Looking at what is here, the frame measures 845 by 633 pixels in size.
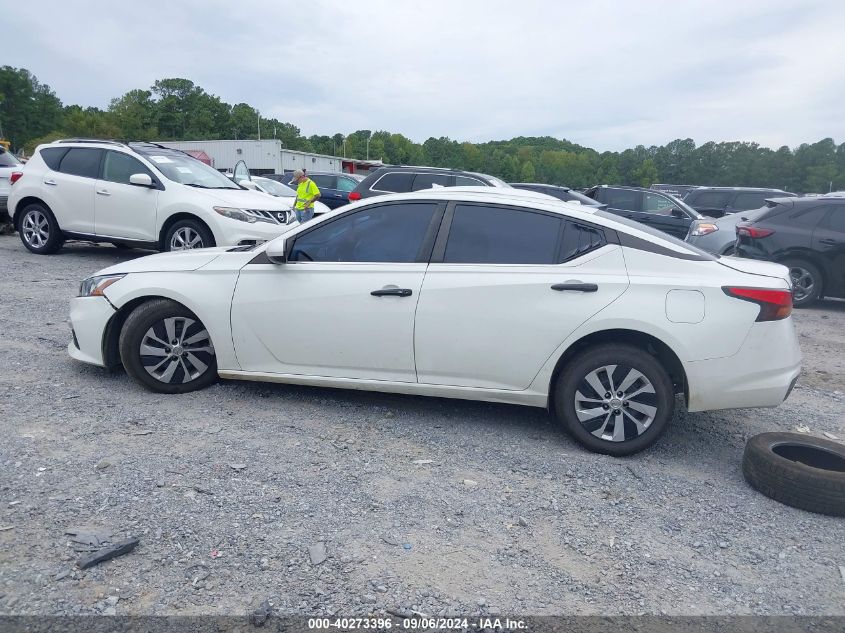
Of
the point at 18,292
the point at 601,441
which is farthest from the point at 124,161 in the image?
the point at 601,441

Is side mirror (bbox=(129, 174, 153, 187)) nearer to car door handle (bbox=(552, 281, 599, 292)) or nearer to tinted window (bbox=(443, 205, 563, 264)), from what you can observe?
tinted window (bbox=(443, 205, 563, 264))

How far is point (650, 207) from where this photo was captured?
1494 cm

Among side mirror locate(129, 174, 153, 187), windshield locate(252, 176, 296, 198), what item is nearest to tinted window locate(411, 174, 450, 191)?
side mirror locate(129, 174, 153, 187)

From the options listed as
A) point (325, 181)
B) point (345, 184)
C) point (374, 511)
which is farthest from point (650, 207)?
point (374, 511)

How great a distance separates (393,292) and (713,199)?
51.0 ft

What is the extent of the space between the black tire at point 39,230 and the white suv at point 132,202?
16mm

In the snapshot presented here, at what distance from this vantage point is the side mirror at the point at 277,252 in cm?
459

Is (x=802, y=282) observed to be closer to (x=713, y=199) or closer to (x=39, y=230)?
(x=713, y=199)

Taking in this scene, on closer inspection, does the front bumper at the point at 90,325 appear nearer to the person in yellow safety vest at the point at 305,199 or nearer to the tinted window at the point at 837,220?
the person in yellow safety vest at the point at 305,199

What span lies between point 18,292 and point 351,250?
5713mm

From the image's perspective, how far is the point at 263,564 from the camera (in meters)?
2.88

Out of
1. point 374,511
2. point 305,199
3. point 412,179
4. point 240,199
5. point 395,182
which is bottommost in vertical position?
point 374,511

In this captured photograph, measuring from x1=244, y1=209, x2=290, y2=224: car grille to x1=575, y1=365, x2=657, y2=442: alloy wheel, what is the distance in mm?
6713

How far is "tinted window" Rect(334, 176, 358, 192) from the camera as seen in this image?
780 inches
